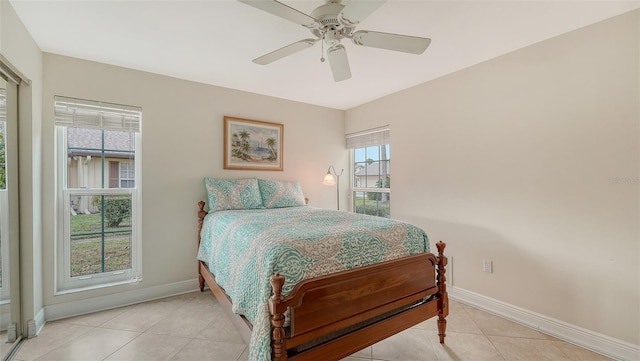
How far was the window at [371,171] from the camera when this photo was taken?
3.72 meters

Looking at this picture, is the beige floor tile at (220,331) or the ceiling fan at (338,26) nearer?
the ceiling fan at (338,26)

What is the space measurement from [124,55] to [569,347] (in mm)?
4358

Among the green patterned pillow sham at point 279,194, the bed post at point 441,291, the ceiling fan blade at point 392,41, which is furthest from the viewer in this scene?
the green patterned pillow sham at point 279,194

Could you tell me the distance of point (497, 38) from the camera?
214 cm

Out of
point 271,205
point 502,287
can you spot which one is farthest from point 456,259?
point 271,205

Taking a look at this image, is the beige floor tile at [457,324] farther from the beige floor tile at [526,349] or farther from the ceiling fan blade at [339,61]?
the ceiling fan blade at [339,61]

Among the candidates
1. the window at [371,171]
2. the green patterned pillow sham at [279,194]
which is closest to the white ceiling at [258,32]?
the window at [371,171]

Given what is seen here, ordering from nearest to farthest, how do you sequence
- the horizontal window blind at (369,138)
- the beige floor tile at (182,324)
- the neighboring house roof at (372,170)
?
the beige floor tile at (182,324)
the horizontal window blind at (369,138)
the neighboring house roof at (372,170)

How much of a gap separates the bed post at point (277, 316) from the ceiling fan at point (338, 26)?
4.34 ft

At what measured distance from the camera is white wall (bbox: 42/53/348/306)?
238 centimetres

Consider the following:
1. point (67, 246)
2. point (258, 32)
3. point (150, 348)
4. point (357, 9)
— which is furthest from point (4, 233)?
point (357, 9)

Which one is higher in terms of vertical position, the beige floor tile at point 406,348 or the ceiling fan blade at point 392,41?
the ceiling fan blade at point 392,41

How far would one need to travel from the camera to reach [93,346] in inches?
77.5

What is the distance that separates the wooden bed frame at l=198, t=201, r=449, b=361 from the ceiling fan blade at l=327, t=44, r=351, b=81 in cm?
138
